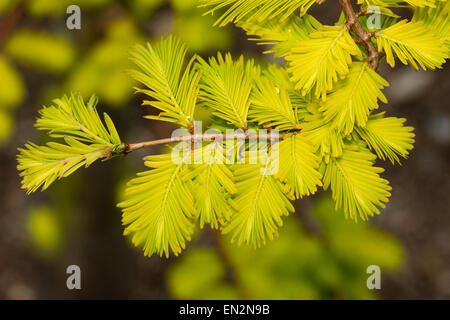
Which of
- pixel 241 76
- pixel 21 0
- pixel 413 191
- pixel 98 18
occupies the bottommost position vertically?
pixel 241 76

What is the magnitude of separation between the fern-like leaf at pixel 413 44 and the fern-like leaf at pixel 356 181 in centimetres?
13

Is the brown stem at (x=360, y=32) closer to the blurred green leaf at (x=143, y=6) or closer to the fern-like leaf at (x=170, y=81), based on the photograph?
the fern-like leaf at (x=170, y=81)

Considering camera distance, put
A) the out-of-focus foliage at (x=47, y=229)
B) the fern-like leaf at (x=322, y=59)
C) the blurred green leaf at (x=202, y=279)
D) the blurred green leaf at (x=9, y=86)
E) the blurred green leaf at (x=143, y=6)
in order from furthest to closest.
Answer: the out-of-focus foliage at (x=47, y=229)
the blurred green leaf at (x=202, y=279)
the blurred green leaf at (x=143, y=6)
the blurred green leaf at (x=9, y=86)
the fern-like leaf at (x=322, y=59)

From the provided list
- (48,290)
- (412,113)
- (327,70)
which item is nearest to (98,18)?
(327,70)

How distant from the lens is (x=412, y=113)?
213cm

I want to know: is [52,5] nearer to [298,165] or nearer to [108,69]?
[108,69]

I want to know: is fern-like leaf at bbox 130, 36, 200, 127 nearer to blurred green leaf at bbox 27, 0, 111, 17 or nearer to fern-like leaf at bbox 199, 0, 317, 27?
fern-like leaf at bbox 199, 0, 317, 27

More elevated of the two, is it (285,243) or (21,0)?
(21,0)

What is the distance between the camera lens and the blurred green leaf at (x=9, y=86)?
92 cm

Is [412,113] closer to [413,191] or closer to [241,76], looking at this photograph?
[413,191]

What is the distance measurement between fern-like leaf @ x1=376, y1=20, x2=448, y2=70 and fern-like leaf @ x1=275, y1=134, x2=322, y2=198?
0.48 ft

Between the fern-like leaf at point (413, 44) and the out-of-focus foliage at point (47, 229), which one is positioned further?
the out-of-focus foliage at point (47, 229)

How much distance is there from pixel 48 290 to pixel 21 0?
59.2 inches

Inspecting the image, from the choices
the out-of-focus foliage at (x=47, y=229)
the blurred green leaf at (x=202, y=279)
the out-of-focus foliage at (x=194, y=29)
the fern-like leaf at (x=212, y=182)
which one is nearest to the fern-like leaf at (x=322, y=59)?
the fern-like leaf at (x=212, y=182)
